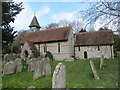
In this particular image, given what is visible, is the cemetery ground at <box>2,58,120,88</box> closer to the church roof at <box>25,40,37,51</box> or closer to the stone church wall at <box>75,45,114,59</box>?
the stone church wall at <box>75,45,114,59</box>

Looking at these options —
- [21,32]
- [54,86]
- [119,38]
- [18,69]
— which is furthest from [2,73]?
[21,32]

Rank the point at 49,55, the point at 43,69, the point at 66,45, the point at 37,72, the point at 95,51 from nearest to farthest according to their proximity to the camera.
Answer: the point at 37,72, the point at 43,69, the point at 95,51, the point at 66,45, the point at 49,55

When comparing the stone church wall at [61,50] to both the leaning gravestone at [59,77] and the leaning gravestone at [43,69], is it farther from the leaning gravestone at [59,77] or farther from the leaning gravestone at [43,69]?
the leaning gravestone at [59,77]

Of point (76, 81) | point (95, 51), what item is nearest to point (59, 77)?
point (76, 81)

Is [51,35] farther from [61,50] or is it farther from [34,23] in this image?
[34,23]

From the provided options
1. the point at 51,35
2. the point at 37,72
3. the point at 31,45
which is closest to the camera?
the point at 37,72

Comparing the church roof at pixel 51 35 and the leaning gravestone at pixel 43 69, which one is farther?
the church roof at pixel 51 35

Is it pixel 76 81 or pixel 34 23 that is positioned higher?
pixel 34 23

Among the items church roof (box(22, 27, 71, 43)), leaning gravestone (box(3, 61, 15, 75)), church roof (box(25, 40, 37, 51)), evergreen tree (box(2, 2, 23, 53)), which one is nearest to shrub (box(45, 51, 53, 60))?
church roof (box(22, 27, 71, 43))

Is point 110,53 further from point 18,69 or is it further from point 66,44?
point 18,69

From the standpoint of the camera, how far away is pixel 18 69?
1171 cm

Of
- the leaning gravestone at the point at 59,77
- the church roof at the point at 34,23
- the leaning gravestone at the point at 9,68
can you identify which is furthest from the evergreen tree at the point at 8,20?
the church roof at the point at 34,23

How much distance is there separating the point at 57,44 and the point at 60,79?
22408 millimetres

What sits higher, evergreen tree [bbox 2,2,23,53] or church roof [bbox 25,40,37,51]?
evergreen tree [bbox 2,2,23,53]
